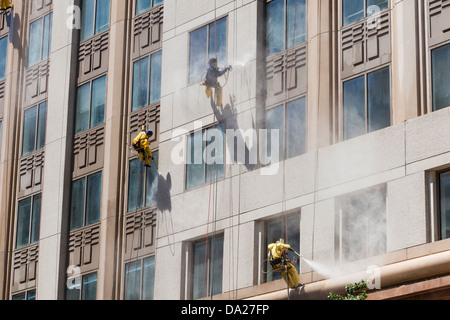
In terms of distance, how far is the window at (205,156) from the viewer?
3966 centimetres

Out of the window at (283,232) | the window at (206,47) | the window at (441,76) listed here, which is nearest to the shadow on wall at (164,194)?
the window at (206,47)

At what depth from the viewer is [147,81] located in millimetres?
43438

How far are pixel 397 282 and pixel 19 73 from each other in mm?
21966

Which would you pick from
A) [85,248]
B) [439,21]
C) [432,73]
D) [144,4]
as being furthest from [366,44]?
[85,248]

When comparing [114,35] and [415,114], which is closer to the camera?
[415,114]

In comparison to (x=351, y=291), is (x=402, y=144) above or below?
above

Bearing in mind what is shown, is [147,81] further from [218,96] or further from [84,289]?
[84,289]

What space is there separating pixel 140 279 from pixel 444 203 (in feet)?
40.9

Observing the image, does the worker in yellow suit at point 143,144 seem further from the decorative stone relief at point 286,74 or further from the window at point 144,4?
the window at point 144,4

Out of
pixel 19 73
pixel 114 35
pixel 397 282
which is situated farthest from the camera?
pixel 19 73
